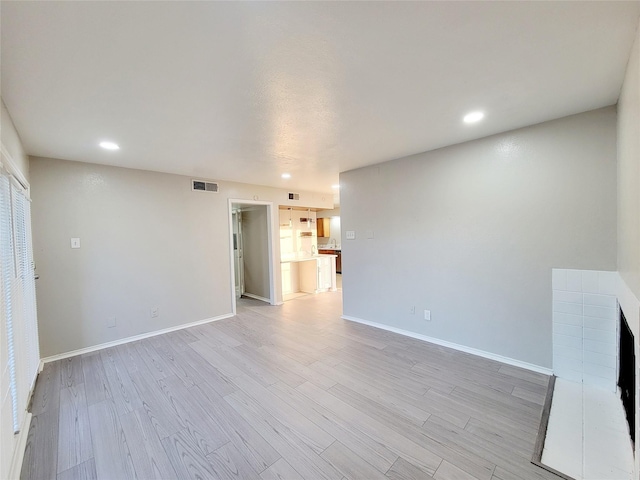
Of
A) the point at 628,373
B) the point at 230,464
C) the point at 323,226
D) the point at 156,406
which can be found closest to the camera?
the point at 230,464

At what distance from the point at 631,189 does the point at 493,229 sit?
48.6 inches

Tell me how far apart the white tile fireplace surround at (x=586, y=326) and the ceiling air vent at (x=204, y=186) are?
4.57 meters

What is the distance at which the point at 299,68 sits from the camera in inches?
62.7

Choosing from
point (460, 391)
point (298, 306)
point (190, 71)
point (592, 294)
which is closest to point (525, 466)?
point (460, 391)

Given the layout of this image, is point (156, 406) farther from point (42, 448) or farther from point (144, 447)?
point (42, 448)

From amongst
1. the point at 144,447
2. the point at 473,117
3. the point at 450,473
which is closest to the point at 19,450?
the point at 144,447

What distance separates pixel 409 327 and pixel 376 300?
576mm

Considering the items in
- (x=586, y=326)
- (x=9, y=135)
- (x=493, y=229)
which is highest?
(x=9, y=135)

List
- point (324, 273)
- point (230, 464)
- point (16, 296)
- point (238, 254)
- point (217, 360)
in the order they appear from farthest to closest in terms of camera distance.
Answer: point (324, 273)
point (238, 254)
point (217, 360)
point (16, 296)
point (230, 464)

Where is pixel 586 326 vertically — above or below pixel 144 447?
above

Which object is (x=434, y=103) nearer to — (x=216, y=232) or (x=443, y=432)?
(x=443, y=432)

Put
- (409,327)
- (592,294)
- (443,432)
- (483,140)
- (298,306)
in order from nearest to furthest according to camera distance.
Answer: (443,432), (592,294), (483,140), (409,327), (298,306)

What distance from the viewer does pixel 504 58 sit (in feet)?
5.05

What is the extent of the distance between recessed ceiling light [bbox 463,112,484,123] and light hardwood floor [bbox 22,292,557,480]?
2.38 meters
